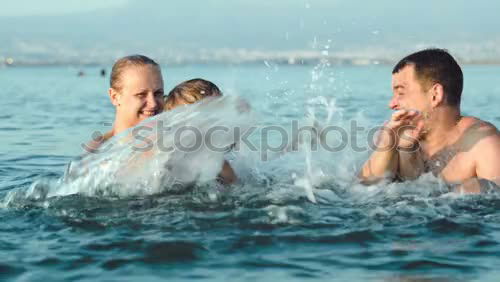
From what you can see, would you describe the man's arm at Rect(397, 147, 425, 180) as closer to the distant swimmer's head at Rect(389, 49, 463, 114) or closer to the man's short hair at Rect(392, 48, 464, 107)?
the distant swimmer's head at Rect(389, 49, 463, 114)

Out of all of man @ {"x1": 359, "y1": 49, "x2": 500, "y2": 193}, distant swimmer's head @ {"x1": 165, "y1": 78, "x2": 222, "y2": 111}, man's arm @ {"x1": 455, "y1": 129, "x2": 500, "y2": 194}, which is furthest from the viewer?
distant swimmer's head @ {"x1": 165, "y1": 78, "x2": 222, "y2": 111}

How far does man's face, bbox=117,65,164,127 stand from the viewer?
24.7ft

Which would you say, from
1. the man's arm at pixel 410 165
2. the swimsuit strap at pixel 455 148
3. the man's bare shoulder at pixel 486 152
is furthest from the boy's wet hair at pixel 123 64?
the man's bare shoulder at pixel 486 152

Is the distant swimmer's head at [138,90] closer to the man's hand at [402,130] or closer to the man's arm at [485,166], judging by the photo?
the man's hand at [402,130]

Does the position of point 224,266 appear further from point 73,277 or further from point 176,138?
point 176,138

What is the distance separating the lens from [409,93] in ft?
23.3

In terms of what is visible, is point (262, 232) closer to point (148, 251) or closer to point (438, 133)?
point (148, 251)

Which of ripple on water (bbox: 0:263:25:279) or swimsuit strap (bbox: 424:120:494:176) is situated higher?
swimsuit strap (bbox: 424:120:494:176)

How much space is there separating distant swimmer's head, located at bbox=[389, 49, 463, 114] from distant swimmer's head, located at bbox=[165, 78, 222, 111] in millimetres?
1587

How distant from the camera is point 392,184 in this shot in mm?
7086

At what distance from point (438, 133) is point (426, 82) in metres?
0.51

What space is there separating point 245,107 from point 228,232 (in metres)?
1.61

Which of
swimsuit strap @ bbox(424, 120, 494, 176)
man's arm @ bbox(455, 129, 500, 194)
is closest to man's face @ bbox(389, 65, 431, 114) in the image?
swimsuit strap @ bbox(424, 120, 494, 176)

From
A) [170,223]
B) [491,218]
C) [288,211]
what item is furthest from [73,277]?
[491,218]
